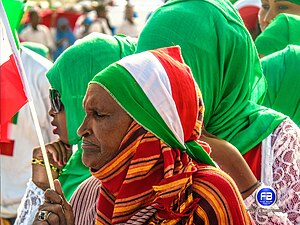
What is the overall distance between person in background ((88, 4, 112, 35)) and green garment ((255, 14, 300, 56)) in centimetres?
1252

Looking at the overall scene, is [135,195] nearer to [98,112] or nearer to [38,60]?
[98,112]

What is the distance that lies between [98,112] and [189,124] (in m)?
0.29

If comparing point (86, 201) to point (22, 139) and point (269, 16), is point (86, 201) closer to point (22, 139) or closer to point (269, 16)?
point (269, 16)

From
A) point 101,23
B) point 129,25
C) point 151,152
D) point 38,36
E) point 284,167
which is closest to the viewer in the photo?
point 151,152

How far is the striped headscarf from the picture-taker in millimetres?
3311

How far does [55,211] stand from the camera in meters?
3.53

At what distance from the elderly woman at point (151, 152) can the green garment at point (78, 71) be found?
Answer: 131cm

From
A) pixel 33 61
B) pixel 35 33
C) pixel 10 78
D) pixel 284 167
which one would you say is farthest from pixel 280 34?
pixel 35 33

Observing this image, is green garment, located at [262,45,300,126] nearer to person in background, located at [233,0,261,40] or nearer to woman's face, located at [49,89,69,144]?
woman's face, located at [49,89,69,144]

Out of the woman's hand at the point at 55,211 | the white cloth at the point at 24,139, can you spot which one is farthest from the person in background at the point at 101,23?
the woman's hand at the point at 55,211

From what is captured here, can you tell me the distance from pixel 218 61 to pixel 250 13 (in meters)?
3.49

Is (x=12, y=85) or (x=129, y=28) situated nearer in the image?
(x=12, y=85)

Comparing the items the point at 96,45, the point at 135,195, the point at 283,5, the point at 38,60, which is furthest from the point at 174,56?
the point at 38,60

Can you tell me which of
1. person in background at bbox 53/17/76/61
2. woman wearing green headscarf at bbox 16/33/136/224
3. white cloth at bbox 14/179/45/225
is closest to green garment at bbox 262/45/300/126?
woman wearing green headscarf at bbox 16/33/136/224
